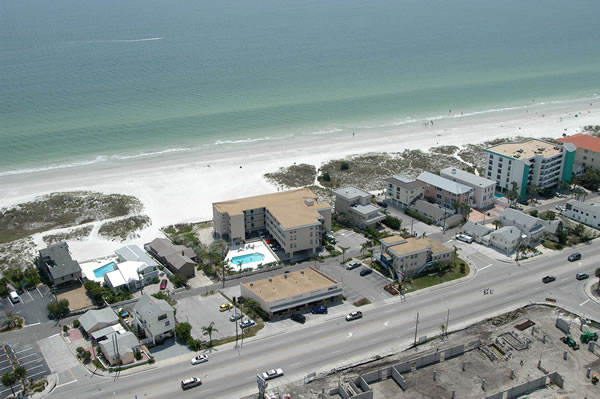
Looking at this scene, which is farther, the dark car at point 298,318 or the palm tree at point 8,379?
the dark car at point 298,318

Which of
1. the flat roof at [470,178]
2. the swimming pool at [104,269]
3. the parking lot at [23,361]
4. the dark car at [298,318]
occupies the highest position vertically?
the flat roof at [470,178]

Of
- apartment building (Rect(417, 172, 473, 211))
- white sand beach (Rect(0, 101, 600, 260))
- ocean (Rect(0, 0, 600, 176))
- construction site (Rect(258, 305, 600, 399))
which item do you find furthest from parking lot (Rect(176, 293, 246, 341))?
ocean (Rect(0, 0, 600, 176))

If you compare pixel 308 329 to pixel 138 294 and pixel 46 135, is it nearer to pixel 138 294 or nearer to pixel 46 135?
pixel 138 294

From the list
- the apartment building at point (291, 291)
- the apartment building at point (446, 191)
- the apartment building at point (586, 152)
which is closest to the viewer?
the apartment building at point (291, 291)

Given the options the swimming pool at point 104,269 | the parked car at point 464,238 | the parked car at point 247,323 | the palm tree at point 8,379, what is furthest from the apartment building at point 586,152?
the palm tree at point 8,379

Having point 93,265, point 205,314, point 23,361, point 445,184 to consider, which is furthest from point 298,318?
point 445,184

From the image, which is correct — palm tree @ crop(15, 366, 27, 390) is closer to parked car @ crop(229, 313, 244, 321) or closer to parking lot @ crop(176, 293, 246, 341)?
parking lot @ crop(176, 293, 246, 341)

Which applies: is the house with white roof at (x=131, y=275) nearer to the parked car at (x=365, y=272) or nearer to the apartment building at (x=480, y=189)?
the parked car at (x=365, y=272)
